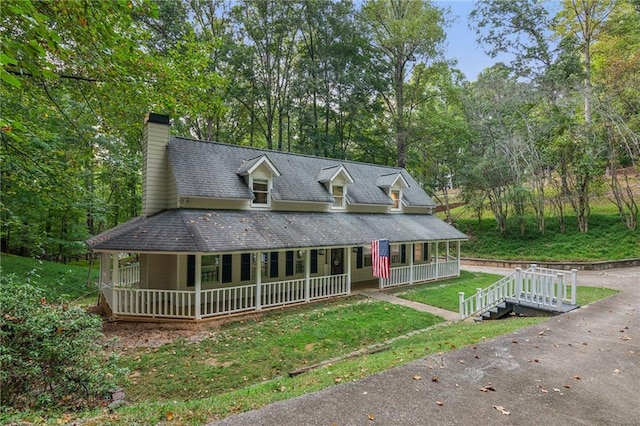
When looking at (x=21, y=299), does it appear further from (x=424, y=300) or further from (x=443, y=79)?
(x=443, y=79)

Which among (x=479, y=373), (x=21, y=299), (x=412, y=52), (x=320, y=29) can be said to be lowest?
(x=479, y=373)

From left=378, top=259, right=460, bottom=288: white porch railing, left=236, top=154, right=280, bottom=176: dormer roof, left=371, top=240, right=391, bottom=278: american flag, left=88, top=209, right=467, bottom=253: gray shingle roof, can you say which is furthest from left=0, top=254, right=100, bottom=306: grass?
left=378, top=259, right=460, bottom=288: white porch railing

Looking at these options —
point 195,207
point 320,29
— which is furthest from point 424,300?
point 320,29

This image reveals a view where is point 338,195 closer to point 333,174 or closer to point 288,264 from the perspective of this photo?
point 333,174

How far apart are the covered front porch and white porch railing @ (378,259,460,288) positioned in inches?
2.0

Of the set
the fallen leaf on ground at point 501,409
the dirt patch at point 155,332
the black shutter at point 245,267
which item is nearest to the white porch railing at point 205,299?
the dirt patch at point 155,332

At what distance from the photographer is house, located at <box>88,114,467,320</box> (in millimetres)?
10680

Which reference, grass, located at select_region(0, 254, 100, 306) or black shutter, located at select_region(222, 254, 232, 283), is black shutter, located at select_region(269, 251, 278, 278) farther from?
grass, located at select_region(0, 254, 100, 306)

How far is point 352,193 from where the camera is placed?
17594mm

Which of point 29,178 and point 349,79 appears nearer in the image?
point 29,178

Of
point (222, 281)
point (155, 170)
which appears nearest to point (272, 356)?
point (222, 281)

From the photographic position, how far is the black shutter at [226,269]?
12.5 metres

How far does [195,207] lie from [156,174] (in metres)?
2.19

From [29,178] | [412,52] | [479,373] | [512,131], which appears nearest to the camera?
[479,373]
